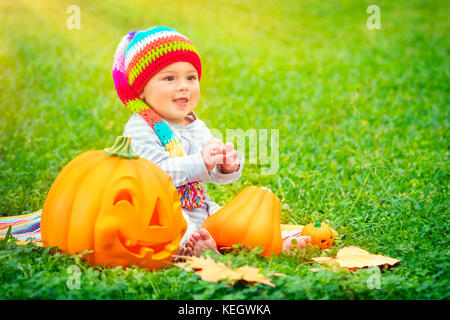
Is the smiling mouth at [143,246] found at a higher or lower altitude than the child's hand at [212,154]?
lower

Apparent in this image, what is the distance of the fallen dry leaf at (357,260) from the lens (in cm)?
285

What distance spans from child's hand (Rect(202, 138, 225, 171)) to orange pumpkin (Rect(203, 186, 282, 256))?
290mm

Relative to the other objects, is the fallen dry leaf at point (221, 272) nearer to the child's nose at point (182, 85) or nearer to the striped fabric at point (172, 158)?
the striped fabric at point (172, 158)

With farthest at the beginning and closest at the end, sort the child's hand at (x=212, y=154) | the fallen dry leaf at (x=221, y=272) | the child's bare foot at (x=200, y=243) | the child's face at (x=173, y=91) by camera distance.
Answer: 1. the child's face at (x=173, y=91)
2. the child's hand at (x=212, y=154)
3. the child's bare foot at (x=200, y=243)
4. the fallen dry leaf at (x=221, y=272)

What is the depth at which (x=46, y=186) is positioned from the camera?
4441 millimetres

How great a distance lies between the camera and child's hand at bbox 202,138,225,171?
304cm

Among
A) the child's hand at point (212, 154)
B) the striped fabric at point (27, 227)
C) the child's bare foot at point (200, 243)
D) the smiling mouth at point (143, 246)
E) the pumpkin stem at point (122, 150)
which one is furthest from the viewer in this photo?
the striped fabric at point (27, 227)

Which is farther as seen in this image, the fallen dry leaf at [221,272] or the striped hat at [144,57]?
the striped hat at [144,57]

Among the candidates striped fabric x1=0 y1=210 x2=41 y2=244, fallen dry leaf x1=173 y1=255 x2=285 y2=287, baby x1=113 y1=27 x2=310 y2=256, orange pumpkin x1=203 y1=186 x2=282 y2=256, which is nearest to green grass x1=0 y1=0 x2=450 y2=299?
fallen dry leaf x1=173 y1=255 x2=285 y2=287

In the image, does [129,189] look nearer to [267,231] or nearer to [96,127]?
[267,231]

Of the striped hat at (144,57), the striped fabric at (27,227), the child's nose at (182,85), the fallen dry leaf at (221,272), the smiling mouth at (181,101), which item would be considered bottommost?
the striped fabric at (27,227)

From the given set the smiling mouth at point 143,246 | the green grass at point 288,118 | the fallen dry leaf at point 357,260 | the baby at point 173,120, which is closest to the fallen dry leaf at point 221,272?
the green grass at point 288,118

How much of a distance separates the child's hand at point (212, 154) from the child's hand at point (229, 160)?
0.04 metres
